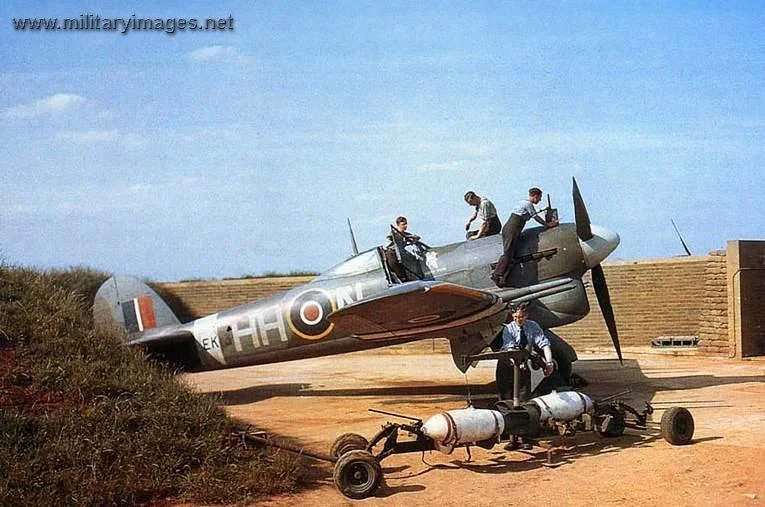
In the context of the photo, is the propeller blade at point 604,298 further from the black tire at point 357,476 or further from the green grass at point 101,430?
the green grass at point 101,430

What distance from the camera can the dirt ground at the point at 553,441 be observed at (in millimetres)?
7238

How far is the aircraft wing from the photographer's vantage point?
34.6 ft

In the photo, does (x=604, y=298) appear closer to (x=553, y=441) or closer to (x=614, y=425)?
(x=614, y=425)

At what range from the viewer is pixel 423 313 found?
11.3 meters

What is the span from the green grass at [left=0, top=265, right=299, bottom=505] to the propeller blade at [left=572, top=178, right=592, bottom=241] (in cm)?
648

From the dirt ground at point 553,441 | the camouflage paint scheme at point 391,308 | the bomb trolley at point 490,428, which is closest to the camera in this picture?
the dirt ground at point 553,441

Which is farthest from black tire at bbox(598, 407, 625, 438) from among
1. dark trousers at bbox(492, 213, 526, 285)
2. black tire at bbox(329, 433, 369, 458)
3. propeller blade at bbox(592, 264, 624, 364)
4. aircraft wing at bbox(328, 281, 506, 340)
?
propeller blade at bbox(592, 264, 624, 364)

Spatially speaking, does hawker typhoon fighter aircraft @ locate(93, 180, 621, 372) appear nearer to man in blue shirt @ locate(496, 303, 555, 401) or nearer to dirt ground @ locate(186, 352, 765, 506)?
dirt ground @ locate(186, 352, 765, 506)

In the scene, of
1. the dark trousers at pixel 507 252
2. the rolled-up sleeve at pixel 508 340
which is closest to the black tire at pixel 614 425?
the rolled-up sleeve at pixel 508 340

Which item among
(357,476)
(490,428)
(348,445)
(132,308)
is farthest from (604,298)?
(132,308)

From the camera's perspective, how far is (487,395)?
13.6 m

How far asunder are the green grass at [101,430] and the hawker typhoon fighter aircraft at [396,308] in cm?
217

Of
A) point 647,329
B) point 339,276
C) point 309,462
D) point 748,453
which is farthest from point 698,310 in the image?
point 309,462

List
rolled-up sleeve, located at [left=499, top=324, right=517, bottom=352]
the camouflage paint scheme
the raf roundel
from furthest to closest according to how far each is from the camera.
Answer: the raf roundel, the camouflage paint scheme, rolled-up sleeve, located at [left=499, top=324, right=517, bottom=352]
